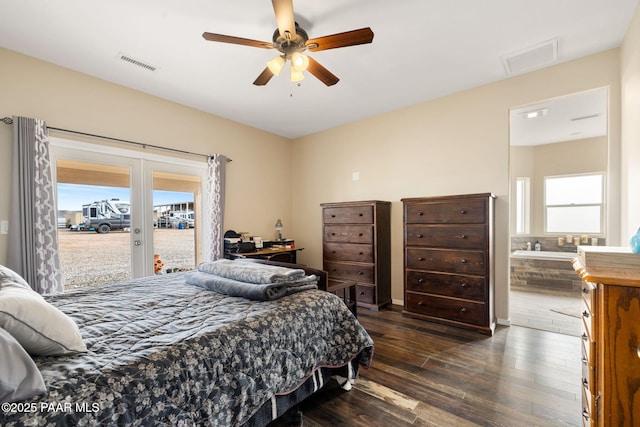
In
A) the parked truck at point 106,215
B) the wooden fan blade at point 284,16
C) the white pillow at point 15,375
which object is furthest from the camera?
the parked truck at point 106,215

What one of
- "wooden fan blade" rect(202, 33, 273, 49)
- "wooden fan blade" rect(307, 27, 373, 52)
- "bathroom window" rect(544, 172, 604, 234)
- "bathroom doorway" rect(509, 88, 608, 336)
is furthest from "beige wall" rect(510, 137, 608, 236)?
"wooden fan blade" rect(202, 33, 273, 49)

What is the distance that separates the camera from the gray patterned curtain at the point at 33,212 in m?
2.36

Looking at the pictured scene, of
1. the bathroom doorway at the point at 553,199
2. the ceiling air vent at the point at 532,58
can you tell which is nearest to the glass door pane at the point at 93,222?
the ceiling air vent at the point at 532,58

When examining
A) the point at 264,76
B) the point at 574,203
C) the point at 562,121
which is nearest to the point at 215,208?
the point at 264,76

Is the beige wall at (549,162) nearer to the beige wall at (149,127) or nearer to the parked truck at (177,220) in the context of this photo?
the beige wall at (149,127)

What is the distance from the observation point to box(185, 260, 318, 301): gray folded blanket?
1708 mm

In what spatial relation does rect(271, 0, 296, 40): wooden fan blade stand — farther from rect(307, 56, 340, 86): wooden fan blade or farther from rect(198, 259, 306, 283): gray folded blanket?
rect(198, 259, 306, 283): gray folded blanket

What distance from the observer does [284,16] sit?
1.76 metres

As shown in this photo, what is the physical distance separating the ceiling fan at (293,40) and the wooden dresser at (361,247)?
1.94 metres

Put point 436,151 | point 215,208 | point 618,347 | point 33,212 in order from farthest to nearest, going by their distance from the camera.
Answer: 1. point 215,208
2. point 436,151
3. point 33,212
4. point 618,347

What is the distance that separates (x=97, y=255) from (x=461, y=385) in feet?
12.1

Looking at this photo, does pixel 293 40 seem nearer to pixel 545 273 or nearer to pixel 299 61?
pixel 299 61

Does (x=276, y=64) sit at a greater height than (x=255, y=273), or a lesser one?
greater

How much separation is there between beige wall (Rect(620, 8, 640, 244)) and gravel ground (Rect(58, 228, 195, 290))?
454 centimetres
